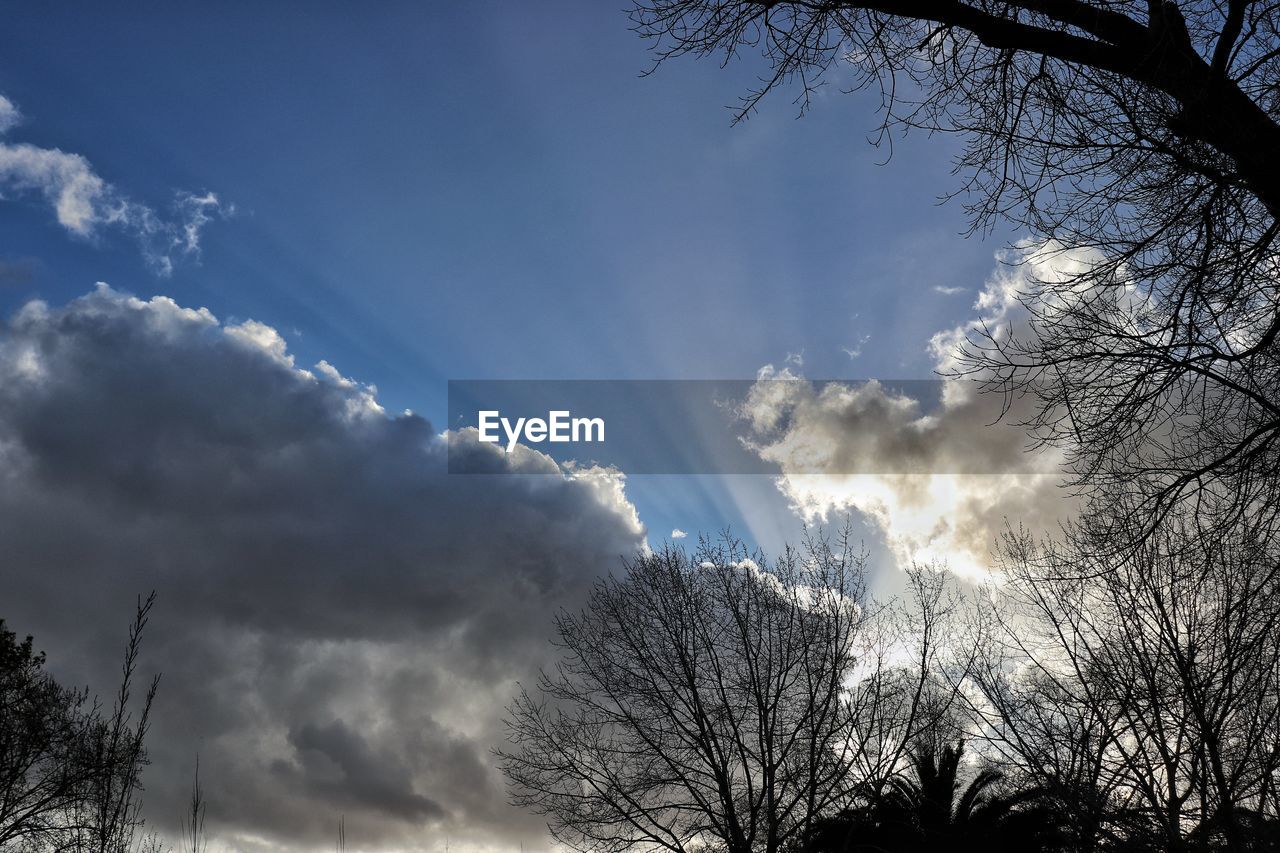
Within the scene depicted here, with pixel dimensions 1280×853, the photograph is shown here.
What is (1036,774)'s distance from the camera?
1170cm

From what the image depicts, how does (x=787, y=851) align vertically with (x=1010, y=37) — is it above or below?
below

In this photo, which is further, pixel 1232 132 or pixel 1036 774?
pixel 1036 774

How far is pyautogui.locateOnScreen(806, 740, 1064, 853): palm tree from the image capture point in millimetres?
20094

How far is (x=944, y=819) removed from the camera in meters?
21.7

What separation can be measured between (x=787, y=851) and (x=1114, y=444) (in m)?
13.6

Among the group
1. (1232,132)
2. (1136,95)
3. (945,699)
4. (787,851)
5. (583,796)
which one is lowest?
(787,851)

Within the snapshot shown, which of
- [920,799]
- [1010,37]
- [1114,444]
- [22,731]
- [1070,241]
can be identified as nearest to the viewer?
[1010,37]

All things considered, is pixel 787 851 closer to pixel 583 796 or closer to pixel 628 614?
pixel 583 796

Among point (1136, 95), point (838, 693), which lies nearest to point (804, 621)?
point (838, 693)

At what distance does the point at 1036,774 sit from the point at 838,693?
5.88 metres

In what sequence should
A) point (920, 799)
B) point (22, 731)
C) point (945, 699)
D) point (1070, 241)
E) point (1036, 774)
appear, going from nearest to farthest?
1. point (1070, 241)
2. point (1036, 774)
3. point (945, 699)
4. point (22, 731)
5. point (920, 799)

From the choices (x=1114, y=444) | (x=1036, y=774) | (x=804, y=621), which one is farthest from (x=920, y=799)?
(x=1114, y=444)

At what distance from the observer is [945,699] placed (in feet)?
56.2

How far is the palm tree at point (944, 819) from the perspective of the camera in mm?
20094
